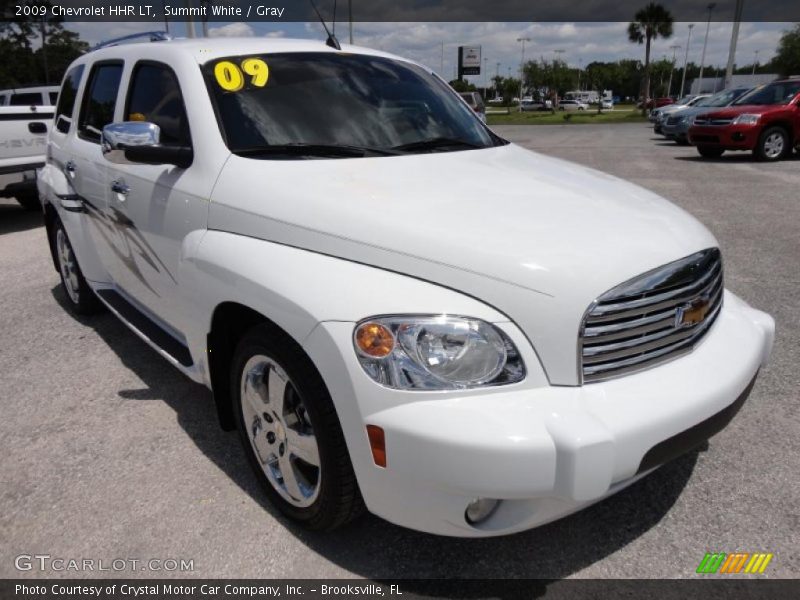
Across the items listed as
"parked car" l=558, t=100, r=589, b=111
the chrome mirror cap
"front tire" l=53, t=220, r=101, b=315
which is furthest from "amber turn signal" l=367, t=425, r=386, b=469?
"parked car" l=558, t=100, r=589, b=111

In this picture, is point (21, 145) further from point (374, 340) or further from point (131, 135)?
point (374, 340)

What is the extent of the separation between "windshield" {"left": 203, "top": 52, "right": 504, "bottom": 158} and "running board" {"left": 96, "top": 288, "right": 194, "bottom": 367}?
1015 mm

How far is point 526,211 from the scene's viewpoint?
219cm

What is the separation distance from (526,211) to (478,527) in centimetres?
106

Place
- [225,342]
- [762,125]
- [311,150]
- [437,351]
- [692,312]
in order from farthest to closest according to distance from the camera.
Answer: [762,125]
[311,150]
[225,342]
[692,312]
[437,351]

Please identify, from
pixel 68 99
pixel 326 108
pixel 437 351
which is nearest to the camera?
pixel 437 351

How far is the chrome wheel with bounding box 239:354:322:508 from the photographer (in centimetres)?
223

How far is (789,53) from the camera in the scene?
60.7 meters

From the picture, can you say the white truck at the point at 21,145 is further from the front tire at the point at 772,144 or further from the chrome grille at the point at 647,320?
the front tire at the point at 772,144

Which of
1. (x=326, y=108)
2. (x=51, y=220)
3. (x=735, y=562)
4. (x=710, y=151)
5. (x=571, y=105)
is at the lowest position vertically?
(x=571, y=105)

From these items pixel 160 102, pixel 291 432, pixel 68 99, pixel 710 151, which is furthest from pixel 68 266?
pixel 710 151

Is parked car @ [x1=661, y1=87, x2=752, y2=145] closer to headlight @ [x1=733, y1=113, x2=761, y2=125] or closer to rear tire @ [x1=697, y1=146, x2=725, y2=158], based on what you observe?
rear tire @ [x1=697, y1=146, x2=725, y2=158]

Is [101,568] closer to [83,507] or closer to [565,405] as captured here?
[83,507]

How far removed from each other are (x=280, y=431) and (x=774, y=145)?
583 inches
